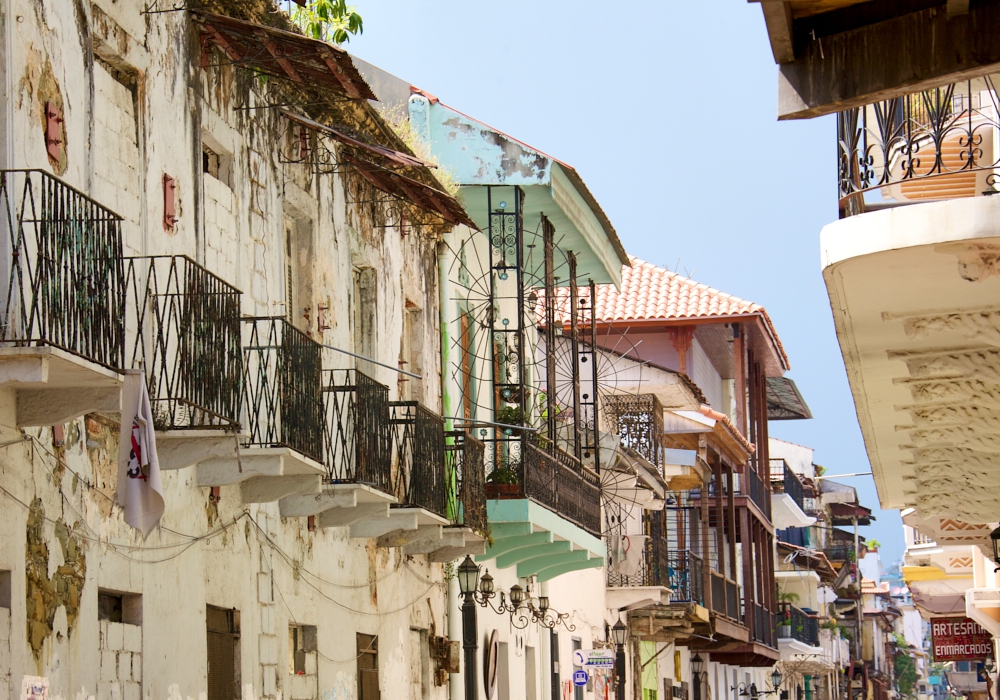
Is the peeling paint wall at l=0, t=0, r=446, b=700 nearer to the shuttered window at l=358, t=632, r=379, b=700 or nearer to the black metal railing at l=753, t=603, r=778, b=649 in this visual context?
the shuttered window at l=358, t=632, r=379, b=700

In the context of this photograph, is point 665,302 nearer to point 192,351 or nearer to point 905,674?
point 192,351

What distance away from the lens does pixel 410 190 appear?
1617 cm

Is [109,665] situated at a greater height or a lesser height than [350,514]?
lesser

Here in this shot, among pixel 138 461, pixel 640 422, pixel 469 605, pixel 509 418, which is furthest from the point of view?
pixel 640 422

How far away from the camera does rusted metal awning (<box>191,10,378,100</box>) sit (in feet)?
38.7

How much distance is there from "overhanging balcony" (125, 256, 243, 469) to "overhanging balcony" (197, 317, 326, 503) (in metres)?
0.60

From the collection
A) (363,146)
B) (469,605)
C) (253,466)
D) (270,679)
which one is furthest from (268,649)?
(469,605)

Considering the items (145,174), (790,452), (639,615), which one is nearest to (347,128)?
(145,174)

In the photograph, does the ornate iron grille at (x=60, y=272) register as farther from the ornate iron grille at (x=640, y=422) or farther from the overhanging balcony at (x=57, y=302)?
the ornate iron grille at (x=640, y=422)

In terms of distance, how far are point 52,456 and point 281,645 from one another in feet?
Result: 14.4

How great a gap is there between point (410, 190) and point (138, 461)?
7939 millimetres

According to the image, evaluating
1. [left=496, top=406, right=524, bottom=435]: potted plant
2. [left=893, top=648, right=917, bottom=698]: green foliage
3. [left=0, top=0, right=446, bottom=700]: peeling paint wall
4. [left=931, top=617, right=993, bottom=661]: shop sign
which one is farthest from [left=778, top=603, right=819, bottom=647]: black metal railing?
[left=893, top=648, right=917, bottom=698]: green foliage

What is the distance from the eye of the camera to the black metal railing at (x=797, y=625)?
4291 centimetres

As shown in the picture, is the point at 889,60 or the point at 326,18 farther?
the point at 326,18
